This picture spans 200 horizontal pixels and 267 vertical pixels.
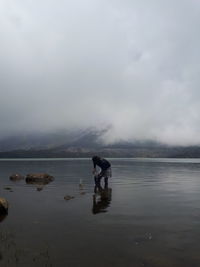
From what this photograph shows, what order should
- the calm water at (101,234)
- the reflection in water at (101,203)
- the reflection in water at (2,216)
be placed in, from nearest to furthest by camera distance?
the calm water at (101,234)
the reflection in water at (2,216)
the reflection in water at (101,203)

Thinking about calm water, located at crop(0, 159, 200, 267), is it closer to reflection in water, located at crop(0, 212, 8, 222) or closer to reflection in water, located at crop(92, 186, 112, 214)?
reflection in water, located at crop(92, 186, 112, 214)

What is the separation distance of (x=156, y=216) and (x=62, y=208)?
584cm

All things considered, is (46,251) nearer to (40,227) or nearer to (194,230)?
(40,227)

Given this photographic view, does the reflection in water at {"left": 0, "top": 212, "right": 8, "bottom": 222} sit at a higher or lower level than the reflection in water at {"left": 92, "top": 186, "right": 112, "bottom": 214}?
lower

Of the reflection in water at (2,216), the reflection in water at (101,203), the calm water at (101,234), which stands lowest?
the reflection in water at (2,216)

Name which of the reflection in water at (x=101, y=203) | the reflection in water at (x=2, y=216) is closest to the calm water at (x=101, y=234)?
the reflection in water at (x=101, y=203)

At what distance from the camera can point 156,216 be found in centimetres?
1476

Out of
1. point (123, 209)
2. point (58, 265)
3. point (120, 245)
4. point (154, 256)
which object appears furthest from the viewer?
point (123, 209)

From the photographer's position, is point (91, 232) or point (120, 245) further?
point (91, 232)

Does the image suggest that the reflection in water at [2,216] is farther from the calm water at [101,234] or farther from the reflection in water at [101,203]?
the reflection in water at [101,203]

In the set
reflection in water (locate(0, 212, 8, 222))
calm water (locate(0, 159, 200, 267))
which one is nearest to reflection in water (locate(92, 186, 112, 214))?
calm water (locate(0, 159, 200, 267))

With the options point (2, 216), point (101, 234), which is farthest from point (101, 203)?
point (101, 234)

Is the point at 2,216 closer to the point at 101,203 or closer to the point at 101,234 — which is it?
the point at 101,234

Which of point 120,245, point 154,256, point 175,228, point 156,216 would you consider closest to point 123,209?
point 156,216
